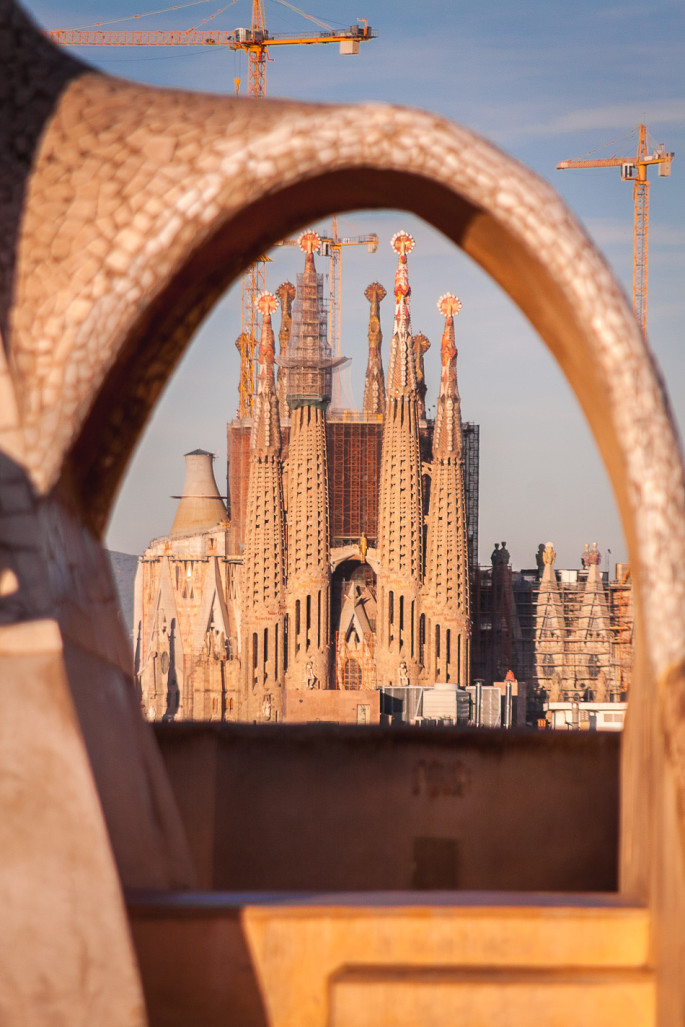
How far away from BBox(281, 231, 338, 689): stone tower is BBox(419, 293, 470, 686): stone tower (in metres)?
3.85

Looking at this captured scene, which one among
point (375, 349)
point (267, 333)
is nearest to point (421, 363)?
point (375, 349)

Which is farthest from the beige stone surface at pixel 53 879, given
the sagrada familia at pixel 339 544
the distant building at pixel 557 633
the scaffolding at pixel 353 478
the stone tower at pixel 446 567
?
the scaffolding at pixel 353 478

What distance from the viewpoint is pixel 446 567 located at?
176 ft

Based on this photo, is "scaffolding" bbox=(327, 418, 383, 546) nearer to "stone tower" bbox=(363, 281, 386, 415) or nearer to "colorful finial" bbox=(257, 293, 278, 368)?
"stone tower" bbox=(363, 281, 386, 415)

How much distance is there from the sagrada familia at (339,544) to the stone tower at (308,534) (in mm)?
49

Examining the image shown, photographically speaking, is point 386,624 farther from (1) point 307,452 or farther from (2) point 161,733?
(2) point 161,733

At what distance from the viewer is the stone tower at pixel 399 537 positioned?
173 ft

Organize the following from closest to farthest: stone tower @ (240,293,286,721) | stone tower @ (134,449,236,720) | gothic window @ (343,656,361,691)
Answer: stone tower @ (240,293,286,721) < gothic window @ (343,656,361,691) < stone tower @ (134,449,236,720)

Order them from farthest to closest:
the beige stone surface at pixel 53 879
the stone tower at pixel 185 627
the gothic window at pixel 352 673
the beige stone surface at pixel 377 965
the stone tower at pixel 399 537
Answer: the stone tower at pixel 185 627
the gothic window at pixel 352 673
the stone tower at pixel 399 537
the beige stone surface at pixel 377 965
the beige stone surface at pixel 53 879

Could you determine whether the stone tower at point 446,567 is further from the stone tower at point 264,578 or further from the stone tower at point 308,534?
the stone tower at point 264,578

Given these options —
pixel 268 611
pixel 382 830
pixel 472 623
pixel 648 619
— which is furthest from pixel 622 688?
pixel 648 619

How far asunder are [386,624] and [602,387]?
4662 cm

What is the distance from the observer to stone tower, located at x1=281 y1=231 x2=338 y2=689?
52906mm

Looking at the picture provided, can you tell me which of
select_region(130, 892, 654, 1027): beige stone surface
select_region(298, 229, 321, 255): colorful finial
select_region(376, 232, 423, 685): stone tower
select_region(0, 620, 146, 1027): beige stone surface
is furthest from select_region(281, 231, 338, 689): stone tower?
select_region(0, 620, 146, 1027): beige stone surface
